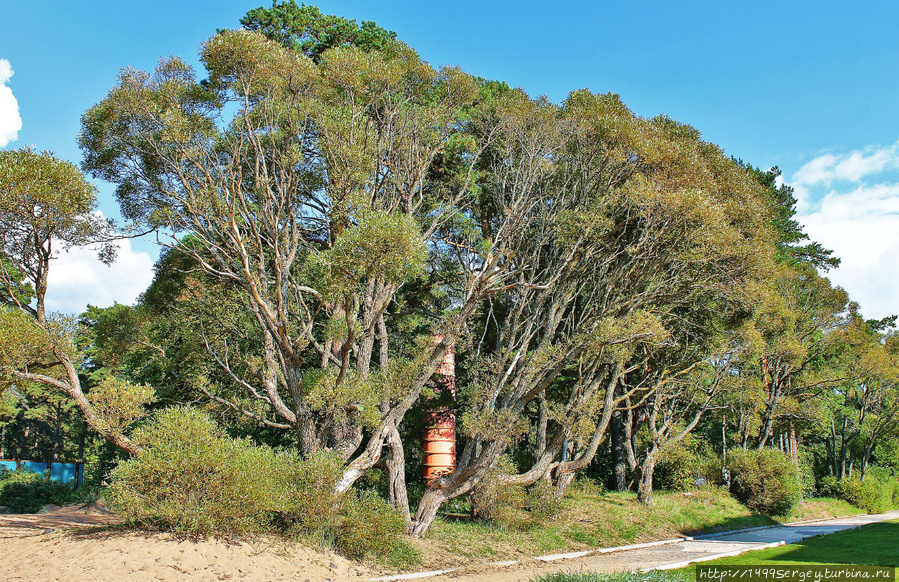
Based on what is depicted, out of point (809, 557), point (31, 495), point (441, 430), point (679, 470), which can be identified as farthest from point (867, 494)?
point (31, 495)

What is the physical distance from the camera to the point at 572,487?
21.1 m

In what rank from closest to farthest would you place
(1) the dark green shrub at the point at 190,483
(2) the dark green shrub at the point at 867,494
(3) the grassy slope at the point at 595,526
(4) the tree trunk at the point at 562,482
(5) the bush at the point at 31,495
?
(1) the dark green shrub at the point at 190,483
(3) the grassy slope at the point at 595,526
(5) the bush at the point at 31,495
(4) the tree trunk at the point at 562,482
(2) the dark green shrub at the point at 867,494

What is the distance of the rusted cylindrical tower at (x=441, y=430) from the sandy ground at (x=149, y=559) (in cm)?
742

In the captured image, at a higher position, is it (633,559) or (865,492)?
(633,559)

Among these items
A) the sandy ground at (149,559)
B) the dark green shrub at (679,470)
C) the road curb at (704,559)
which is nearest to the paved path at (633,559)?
the road curb at (704,559)

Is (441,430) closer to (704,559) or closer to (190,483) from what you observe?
(704,559)

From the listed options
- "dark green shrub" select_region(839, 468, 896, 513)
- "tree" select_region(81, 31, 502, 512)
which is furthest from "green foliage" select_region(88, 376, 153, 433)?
"dark green shrub" select_region(839, 468, 896, 513)

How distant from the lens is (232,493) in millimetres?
8625

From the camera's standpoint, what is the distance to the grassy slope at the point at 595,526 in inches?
486

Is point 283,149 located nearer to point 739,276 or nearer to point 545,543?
point 545,543

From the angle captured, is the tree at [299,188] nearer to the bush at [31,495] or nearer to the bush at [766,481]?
the bush at [31,495]

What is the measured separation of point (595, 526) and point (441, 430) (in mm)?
4872

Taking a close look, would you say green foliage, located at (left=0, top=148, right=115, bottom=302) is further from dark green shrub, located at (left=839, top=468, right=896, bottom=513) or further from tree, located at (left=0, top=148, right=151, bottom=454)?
dark green shrub, located at (left=839, top=468, right=896, bottom=513)

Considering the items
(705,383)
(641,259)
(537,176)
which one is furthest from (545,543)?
(705,383)
